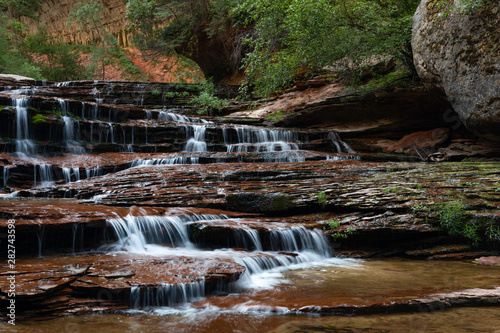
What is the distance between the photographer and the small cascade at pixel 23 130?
35.5 ft

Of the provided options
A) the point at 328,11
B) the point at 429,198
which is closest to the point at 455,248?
the point at 429,198

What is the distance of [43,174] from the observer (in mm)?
9578

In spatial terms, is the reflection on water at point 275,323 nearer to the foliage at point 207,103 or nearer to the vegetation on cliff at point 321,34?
the vegetation on cliff at point 321,34

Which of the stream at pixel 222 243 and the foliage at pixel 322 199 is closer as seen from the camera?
the stream at pixel 222 243

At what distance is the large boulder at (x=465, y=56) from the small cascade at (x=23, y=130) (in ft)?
40.3

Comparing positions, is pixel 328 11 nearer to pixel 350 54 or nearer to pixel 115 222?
pixel 350 54

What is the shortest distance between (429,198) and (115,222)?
18.3 ft

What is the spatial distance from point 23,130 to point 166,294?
10.5 metres

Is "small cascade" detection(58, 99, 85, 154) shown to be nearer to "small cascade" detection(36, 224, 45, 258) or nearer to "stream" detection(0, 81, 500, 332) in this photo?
"stream" detection(0, 81, 500, 332)

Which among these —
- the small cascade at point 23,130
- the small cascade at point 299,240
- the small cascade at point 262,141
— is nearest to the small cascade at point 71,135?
the small cascade at point 23,130

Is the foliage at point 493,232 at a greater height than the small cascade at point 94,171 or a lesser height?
lesser

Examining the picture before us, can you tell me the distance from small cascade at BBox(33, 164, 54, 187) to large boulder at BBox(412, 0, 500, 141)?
36.2 feet

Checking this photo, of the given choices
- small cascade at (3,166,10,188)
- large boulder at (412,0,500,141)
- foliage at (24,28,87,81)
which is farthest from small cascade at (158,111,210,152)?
foliage at (24,28,87,81)

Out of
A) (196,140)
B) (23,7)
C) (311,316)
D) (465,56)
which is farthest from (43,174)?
(23,7)
